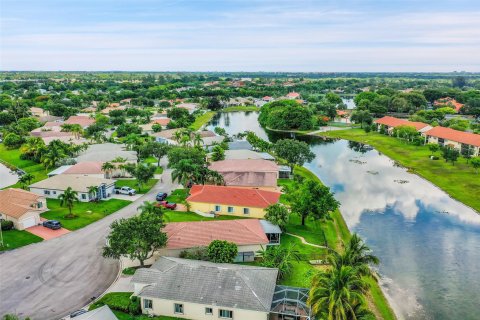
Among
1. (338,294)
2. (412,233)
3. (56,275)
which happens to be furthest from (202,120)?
(338,294)

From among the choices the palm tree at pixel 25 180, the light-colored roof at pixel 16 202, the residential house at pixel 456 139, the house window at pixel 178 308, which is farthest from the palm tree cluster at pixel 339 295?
the residential house at pixel 456 139

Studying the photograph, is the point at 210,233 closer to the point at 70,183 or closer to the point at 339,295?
the point at 339,295

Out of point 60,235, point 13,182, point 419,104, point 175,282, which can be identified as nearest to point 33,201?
point 60,235

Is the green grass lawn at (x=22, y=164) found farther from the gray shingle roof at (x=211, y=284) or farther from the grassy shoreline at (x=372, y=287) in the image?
the grassy shoreline at (x=372, y=287)

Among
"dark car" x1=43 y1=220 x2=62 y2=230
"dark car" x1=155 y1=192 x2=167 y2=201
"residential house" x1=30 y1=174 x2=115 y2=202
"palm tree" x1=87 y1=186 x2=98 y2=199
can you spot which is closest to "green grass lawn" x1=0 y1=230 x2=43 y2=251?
"dark car" x1=43 y1=220 x2=62 y2=230

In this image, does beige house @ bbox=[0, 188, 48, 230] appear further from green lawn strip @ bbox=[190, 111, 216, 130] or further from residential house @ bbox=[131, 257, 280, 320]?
green lawn strip @ bbox=[190, 111, 216, 130]

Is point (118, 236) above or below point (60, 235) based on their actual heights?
above

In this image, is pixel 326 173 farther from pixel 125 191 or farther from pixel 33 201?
pixel 33 201
